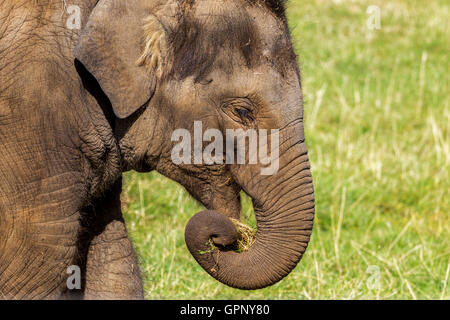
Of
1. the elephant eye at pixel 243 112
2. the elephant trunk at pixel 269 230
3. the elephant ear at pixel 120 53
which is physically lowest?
the elephant trunk at pixel 269 230

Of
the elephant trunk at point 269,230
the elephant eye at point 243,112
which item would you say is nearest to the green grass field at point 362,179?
the elephant trunk at point 269,230

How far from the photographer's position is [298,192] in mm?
4070

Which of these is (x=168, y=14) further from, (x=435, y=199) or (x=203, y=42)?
(x=435, y=199)

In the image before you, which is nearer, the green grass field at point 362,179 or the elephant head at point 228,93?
the elephant head at point 228,93

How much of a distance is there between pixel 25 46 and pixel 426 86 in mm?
5824

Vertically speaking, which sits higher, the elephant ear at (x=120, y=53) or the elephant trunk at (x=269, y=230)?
the elephant ear at (x=120, y=53)

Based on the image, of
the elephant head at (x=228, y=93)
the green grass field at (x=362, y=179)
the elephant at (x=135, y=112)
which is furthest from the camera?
the green grass field at (x=362, y=179)

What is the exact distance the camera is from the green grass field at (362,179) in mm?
5699

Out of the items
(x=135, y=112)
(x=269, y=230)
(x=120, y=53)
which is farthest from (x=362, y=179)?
(x=120, y=53)

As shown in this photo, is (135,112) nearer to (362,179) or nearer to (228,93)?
(228,93)

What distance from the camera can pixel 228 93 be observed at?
13.5 ft

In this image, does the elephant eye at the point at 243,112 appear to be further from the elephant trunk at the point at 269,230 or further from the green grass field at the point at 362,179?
A: the green grass field at the point at 362,179

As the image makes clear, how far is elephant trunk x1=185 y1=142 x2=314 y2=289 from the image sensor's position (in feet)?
13.4

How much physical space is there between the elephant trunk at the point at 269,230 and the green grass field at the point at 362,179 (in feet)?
1.12
